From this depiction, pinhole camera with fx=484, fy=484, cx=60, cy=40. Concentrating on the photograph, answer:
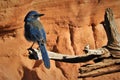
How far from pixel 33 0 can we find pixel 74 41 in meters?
1.05

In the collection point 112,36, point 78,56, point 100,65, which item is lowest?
point 100,65

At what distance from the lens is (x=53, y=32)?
855cm

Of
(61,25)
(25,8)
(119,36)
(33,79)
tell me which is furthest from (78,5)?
(119,36)

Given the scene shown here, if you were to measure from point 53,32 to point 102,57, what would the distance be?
110 inches

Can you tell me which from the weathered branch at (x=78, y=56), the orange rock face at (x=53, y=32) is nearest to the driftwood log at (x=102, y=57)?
the weathered branch at (x=78, y=56)

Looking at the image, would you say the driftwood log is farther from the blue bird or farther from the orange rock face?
the orange rock face

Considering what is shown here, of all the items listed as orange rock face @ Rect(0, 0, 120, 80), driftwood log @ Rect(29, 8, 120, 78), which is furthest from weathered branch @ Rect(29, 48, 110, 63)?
orange rock face @ Rect(0, 0, 120, 80)

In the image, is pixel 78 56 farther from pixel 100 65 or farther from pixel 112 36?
pixel 112 36

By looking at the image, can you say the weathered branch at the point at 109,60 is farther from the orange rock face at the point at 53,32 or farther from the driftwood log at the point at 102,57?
the orange rock face at the point at 53,32

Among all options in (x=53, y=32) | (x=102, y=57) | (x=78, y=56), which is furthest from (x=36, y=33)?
(x=53, y=32)

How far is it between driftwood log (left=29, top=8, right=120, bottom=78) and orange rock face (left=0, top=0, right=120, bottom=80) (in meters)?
2.34

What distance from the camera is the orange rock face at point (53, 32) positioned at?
8.21 meters

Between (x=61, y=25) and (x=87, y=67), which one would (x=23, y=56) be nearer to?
(x=61, y=25)

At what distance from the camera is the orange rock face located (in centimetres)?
821
